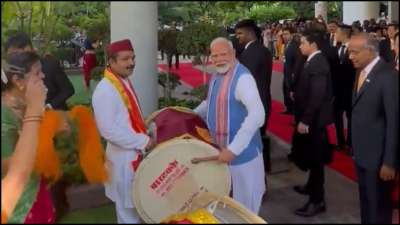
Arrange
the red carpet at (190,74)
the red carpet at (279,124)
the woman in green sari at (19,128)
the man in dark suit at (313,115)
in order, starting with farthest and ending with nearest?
1. the red carpet at (190,74)
2. the red carpet at (279,124)
3. the man in dark suit at (313,115)
4. the woman in green sari at (19,128)

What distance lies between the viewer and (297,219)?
9.41 ft

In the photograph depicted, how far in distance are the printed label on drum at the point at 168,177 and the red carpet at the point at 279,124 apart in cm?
210

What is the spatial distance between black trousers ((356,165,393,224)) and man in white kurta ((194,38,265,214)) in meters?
0.58

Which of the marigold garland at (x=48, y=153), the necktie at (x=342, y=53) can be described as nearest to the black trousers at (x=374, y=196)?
the marigold garland at (x=48, y=153)

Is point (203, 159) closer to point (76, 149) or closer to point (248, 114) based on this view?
point (248, 114)

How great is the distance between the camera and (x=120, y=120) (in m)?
3.25

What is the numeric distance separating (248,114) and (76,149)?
1228 mm

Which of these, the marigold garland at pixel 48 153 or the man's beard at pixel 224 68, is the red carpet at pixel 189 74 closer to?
the man's beard at pixel 224 68

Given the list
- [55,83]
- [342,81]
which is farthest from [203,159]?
[342,81]

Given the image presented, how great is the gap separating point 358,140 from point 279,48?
5.22m

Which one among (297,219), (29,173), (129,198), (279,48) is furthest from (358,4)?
(279,48)

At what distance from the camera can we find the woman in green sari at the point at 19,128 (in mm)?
2312

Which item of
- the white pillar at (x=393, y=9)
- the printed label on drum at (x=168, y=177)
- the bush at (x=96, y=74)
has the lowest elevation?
the printed label on drum at (x=168, y=177)

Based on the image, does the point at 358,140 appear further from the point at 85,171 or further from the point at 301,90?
the point at 85,171
